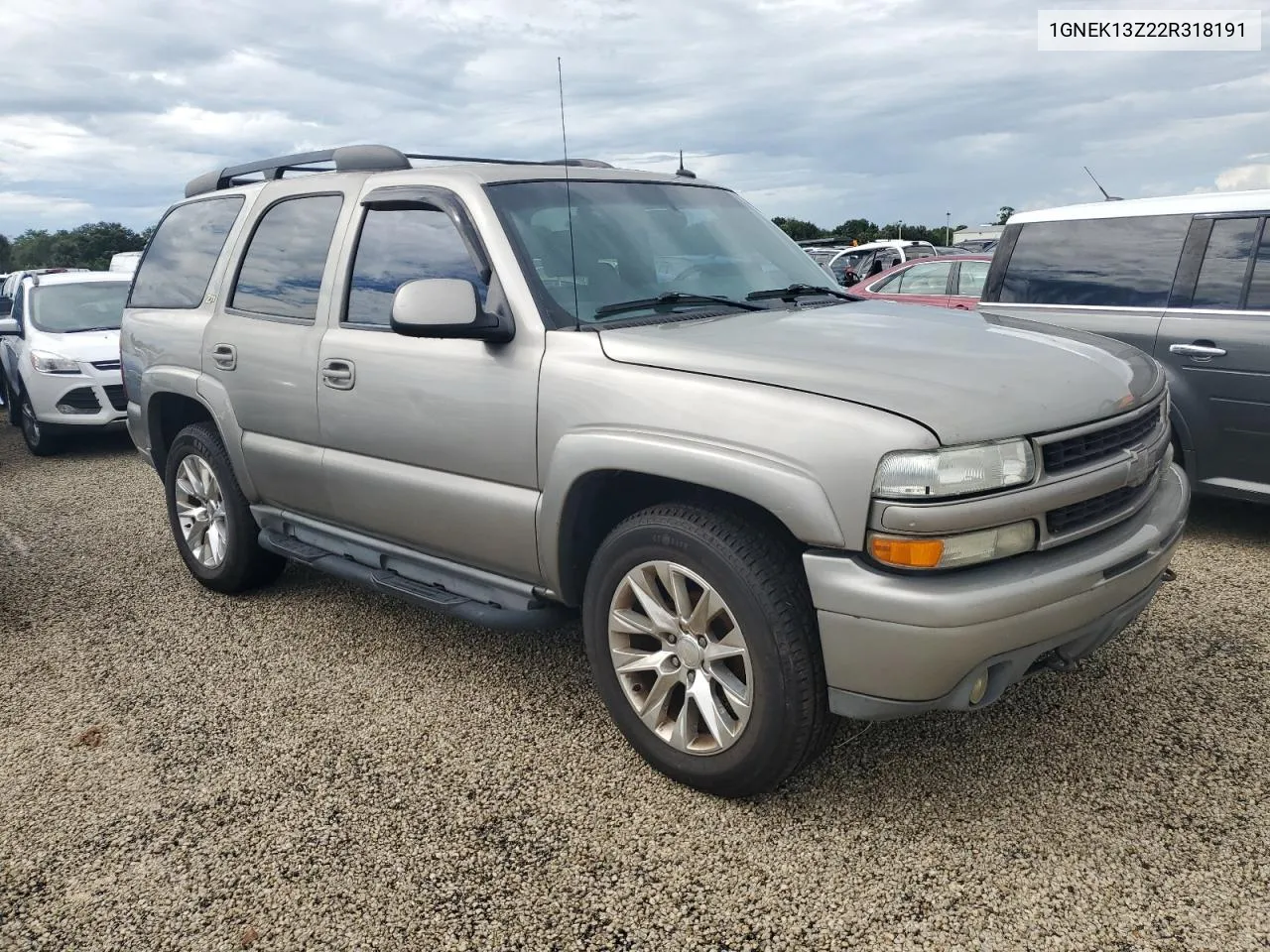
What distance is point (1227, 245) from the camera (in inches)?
197

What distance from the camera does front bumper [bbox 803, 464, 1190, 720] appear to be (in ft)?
7.78

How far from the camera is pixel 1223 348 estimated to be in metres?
4.89

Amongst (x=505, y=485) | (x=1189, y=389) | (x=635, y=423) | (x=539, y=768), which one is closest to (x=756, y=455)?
(x=635, y=423)

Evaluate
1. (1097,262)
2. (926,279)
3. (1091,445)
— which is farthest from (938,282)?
(1091,445)

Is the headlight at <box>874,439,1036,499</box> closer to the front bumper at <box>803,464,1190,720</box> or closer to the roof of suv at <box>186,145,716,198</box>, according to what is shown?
the front bumper at <box>803,464,1190,720</box>

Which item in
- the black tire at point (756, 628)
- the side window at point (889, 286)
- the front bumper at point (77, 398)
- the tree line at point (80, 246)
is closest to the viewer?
the black tire at point (756, 628)

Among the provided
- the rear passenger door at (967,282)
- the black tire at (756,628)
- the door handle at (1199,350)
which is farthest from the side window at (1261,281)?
the rear passenger door at (967,282)

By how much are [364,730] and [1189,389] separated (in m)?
4.29

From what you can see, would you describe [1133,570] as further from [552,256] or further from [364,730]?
[364,730]

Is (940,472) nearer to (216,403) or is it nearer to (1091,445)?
(1091,445)

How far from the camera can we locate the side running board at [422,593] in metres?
3.28

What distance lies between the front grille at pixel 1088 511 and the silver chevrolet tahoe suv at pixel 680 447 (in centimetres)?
1

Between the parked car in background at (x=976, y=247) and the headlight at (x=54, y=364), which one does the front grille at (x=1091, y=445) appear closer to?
the headlight at (x=54, y=364)

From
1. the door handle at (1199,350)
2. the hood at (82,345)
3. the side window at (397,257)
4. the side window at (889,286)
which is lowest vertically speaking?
the hood at (82,345)
